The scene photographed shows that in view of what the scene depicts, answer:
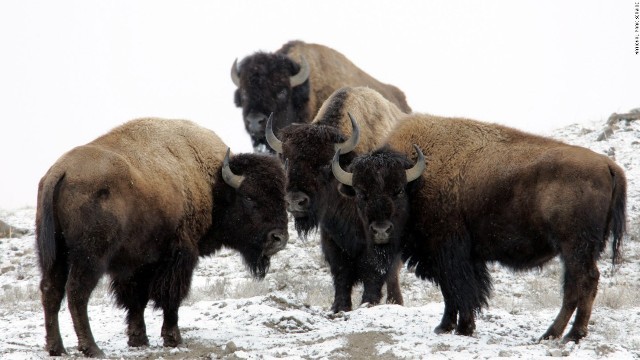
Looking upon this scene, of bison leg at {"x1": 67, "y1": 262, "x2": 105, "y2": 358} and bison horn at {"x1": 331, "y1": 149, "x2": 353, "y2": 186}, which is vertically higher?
bison horn at {"x1": 331, "y1": 149, "x2": 353, "y2": 186}

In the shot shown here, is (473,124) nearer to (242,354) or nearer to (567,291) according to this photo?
(567,291)

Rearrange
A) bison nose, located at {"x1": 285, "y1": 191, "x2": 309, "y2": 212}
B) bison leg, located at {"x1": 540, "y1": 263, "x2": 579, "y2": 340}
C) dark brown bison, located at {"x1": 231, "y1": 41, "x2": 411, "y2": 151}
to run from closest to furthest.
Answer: bison leg, located at {"x1": 540, "y1": 263, "x2": 579, "y2": 340} → bison nose, located at {"x1": 285, "y1": 191, "x2": 309, "y2": 212} → dark brown bison, located at {"x1": 231, "y1": 41, "x2": 411, "y2": 151}

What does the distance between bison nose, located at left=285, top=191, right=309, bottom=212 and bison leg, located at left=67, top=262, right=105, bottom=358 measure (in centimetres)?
250

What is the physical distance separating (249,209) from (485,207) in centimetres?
212

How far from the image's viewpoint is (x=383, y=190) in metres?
7.83

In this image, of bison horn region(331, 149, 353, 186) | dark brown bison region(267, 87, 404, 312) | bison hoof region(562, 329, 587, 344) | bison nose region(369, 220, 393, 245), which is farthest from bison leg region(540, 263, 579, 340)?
bison horn region(331, 149, 353, 186)

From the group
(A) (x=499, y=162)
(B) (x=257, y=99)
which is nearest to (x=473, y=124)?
(A) (x=499, y=162)

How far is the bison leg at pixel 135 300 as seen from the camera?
7691mm

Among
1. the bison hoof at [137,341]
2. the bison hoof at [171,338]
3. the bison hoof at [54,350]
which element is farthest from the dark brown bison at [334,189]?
the bison hoof at [54,350]

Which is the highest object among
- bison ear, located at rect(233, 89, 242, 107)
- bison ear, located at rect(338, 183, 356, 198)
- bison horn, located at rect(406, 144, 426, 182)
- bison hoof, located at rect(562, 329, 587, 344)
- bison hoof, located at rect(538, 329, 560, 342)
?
bison ear, located at rect(233, 89, 242, 107)

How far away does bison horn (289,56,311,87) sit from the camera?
45.5ft

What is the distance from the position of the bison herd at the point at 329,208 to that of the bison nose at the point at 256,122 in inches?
155

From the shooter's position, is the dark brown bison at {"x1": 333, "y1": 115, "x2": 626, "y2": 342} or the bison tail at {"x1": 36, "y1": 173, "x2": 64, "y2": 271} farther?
the dark brown bison at {"x1": 333, "y1": 115, "x2": 626, "y2": 342}

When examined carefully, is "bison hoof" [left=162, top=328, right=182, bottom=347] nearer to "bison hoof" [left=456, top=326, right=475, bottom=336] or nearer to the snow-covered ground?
the snow-covered ground
